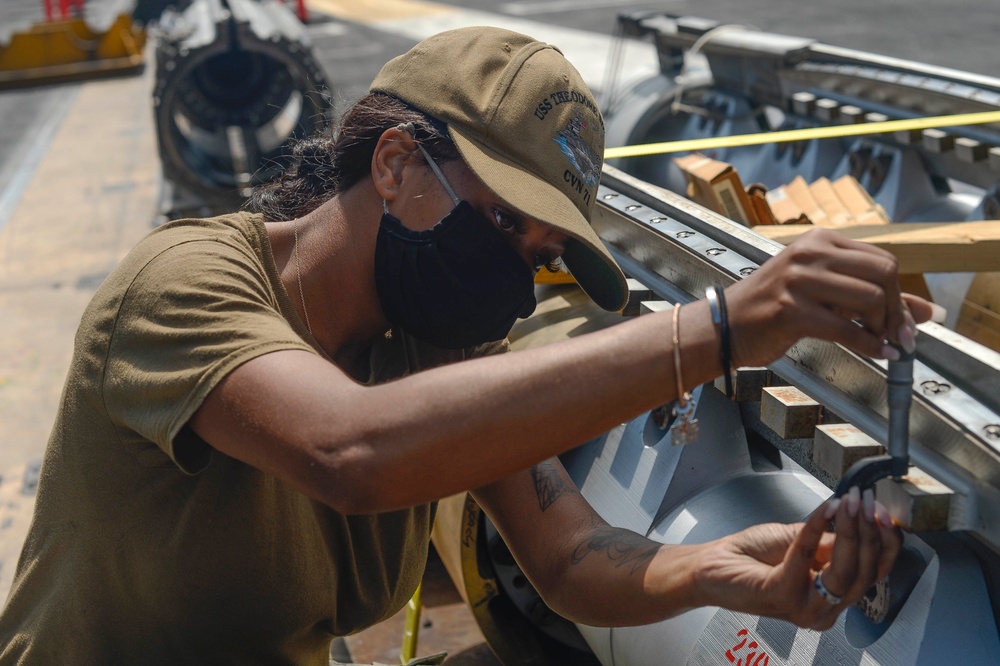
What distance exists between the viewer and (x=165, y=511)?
1.58 metres

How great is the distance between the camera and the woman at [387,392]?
1206mm

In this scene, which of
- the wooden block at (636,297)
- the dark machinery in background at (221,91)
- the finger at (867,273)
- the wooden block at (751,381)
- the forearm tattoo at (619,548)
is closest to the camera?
the finger at (867,273)

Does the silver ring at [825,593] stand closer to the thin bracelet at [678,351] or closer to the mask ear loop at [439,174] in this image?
the thin bracelet at [678,351]

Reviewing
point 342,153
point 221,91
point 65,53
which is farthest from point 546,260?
point 65,53

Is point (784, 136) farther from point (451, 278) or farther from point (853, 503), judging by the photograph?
point (853, 503)

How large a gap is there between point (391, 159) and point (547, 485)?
62 cm

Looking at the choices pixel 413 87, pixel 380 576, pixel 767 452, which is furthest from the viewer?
pixel 767 452

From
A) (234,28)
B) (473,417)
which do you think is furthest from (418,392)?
(234,28)

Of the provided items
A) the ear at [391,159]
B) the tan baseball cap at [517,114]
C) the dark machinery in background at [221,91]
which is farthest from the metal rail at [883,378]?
the dark machinery in background at [221,91]

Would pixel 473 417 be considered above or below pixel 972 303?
above

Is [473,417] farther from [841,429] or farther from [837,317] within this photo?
[841,429]

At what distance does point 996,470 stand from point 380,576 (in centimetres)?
A: 103

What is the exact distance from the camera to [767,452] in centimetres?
209

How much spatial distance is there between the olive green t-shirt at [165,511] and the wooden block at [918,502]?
77 centimetres
